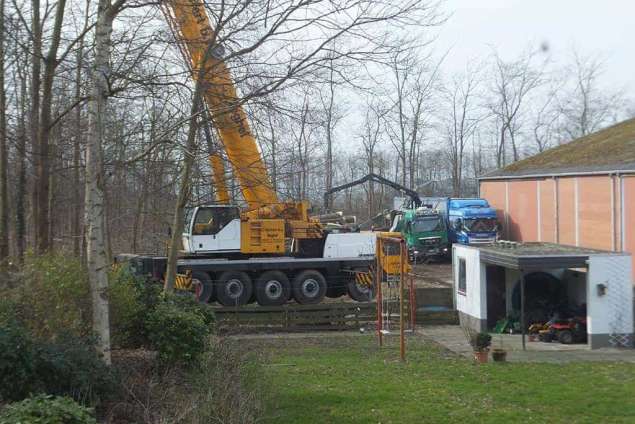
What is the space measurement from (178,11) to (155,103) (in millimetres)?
2195

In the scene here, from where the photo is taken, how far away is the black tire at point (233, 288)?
2231 centimetres

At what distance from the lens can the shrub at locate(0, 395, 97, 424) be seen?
16.8 ft

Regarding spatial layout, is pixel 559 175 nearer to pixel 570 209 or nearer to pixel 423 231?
pixel 570 209

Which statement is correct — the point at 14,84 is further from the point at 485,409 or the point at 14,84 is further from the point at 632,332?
the point at 632,332

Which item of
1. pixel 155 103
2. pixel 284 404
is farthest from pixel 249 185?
pixel 284 404

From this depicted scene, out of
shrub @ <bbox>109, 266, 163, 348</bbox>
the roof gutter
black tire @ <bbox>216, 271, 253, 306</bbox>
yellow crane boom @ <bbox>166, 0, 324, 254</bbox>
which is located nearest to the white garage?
yellow crane boom @ <bbox>166, 0, 324, 254</bbox>

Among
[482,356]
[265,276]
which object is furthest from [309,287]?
[482,356]

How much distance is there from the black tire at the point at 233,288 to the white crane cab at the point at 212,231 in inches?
38.0

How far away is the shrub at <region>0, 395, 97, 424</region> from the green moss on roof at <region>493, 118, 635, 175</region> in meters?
22.7

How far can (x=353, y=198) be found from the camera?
2292 inches

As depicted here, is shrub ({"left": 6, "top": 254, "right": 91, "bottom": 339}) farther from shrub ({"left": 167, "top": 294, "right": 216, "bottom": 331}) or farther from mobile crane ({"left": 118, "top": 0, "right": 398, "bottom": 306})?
mobile crane ({"left": 118, "top": 0, "right": 398, "bottom": 306})

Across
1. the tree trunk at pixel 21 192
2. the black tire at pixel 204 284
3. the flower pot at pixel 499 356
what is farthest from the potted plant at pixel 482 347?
the black tire at pixel 204 284

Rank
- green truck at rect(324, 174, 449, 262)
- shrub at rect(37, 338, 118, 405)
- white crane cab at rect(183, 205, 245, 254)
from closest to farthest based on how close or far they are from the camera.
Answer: shrub at rect(37, 338, 118, 405) → white crane cab at rect(183, 205, 245, 254) → green truck at rect(324, 174, 449, 262)

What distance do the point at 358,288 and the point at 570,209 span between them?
1048 centimetres
